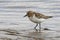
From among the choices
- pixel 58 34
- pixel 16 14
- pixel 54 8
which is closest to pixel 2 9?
pixel 16 14

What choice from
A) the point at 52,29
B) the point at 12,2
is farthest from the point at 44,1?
the point at 52,29

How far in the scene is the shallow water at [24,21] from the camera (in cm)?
983

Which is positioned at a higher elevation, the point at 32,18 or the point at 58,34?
the point at 32,18

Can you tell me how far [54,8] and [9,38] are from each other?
5.75 m

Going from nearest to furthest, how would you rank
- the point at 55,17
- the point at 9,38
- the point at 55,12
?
1. the point at 9,38
2. the point at 55,17
3. the point at 55,12

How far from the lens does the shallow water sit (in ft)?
32.2

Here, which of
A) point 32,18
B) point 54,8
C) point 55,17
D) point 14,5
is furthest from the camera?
point 14,5

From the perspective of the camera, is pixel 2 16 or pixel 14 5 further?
pixel 14 5

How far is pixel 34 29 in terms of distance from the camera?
1070cm

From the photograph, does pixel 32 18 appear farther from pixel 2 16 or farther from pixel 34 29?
pixel 2 16

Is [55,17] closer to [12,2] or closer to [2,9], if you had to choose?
[2,9]

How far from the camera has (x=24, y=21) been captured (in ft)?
39.5

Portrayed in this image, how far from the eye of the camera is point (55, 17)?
41.8ft

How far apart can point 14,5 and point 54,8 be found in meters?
2.32
